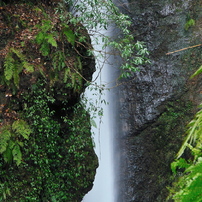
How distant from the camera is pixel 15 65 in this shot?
5230mm

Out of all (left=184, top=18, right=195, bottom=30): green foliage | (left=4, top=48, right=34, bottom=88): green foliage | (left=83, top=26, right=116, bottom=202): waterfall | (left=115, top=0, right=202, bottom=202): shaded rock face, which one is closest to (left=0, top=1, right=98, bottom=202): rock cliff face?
(left=4, top=48, right=34, bottom=88): green foliage

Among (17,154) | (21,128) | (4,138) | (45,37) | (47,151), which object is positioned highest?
(45,37)

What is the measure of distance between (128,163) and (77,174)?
3.19 metres

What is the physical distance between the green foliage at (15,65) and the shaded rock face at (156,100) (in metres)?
4.61

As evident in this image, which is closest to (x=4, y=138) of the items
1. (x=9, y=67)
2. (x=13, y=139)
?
(x=13, y=139)

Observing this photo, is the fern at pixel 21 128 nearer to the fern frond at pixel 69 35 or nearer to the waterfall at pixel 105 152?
the fern frond at pixel 69 35

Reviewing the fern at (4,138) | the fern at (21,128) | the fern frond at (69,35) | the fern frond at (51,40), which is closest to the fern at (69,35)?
the fern frond at (69,35)

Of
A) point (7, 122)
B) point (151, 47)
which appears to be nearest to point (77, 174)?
point (7, 122)

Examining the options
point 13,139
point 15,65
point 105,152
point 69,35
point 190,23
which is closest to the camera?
point 13,139

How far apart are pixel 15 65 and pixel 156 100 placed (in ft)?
16.2

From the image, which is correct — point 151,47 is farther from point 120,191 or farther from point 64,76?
point 120,191

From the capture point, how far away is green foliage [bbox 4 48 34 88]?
508 centimetres

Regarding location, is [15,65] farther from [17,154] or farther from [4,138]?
[17,154]

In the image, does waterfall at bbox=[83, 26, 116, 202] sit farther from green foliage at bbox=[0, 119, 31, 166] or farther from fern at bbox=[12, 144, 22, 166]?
fern at bbox=[12, 144, 22, 166]
